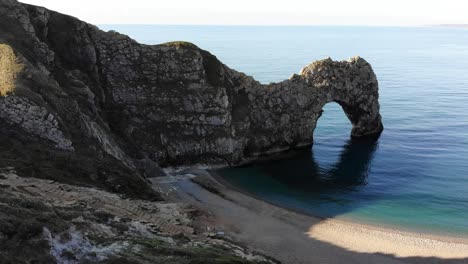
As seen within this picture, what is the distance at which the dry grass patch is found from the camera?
43125 mm

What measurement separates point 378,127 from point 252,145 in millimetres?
31097

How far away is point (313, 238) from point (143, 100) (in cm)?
3546

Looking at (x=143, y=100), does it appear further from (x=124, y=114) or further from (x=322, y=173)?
(x=322, y=173)

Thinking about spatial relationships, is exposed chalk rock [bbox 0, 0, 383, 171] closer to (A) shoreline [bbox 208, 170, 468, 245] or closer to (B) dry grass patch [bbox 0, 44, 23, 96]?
(B) dry grass patch [bbox 0, 44, 23, 96]

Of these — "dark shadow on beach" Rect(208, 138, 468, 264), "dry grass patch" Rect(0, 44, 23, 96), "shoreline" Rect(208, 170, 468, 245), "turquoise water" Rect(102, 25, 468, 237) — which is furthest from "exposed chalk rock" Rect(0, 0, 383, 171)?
"shoreline" Rect(208, 170, 468, 245)

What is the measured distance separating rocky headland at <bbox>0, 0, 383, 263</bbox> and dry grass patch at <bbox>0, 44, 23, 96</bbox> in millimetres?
131

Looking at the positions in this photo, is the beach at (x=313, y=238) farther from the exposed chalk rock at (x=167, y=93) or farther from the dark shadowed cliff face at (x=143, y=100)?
the exposed chalk rock at (x=167, y=93)

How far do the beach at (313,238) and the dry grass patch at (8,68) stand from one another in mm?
22329

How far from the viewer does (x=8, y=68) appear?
45.8 metres

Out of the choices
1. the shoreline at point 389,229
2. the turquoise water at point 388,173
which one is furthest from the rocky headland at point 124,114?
the shoreline at point 389,229

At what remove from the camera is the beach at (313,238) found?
39.8m

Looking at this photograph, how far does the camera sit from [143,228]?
30.4 metres

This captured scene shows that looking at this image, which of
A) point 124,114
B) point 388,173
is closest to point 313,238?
point 388,173

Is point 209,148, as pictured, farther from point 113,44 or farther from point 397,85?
point 397,85
